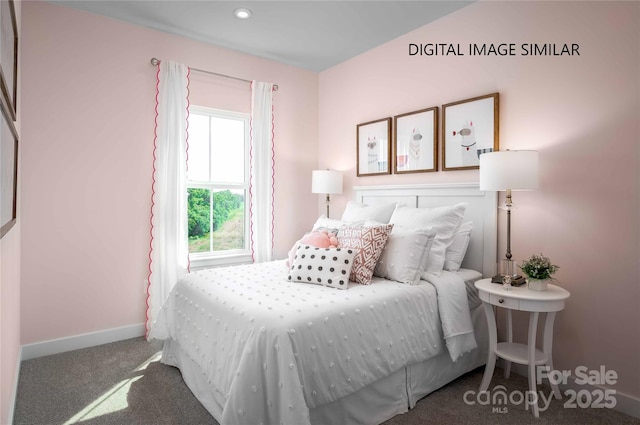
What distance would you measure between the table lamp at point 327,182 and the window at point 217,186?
74cm

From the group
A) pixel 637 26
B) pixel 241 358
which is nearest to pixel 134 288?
pixel 241 358

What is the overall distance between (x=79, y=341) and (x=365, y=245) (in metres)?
2.45

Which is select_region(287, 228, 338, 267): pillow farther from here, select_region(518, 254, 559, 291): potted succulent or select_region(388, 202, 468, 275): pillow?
select_region(518, 254, 559, 291): potted succulent

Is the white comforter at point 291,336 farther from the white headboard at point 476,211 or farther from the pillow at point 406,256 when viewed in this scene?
the white headboard at point 476,211

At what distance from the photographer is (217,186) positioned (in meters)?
3.74

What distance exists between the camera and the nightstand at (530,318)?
2059 mm

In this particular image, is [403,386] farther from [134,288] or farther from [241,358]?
[134,288]

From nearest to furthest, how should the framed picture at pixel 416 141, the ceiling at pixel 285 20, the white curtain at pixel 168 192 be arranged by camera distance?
the ceiling at pixel 285 20 → the framed picture at pixel 416 141 → the white curtain at pixel 168 192

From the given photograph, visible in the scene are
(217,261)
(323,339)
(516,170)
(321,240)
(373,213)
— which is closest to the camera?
(323,339)

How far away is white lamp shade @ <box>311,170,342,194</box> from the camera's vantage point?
3.87 meters

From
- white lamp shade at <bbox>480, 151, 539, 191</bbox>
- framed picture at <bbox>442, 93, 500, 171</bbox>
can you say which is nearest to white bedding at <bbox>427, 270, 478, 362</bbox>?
white lamp shade at <bbox>480, 151, 539, 191</bbox>

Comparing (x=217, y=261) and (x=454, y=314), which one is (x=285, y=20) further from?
(x=454, y=314)

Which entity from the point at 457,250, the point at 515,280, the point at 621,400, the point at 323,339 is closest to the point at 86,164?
the point at 323,339

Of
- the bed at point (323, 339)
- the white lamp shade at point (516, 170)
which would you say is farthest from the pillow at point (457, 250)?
the white lamp shade at point (516, 170)
